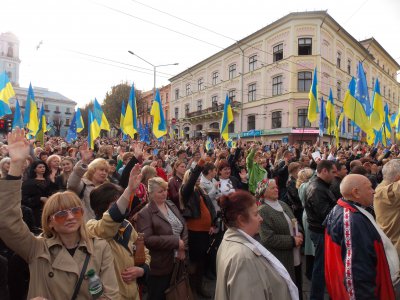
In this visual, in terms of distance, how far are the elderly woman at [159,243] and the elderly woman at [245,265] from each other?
121cm

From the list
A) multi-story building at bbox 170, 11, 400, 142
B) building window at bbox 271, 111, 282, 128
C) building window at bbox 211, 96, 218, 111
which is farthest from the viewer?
building window at bbox 211, 96, 218, 111

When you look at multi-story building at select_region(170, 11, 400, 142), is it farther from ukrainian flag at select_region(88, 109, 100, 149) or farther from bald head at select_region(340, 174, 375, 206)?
bald head at select_region(340, 174, 375, 206)

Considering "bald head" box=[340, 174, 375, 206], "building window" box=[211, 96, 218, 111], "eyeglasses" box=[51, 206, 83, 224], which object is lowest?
"eyeglasses" box=[51, 206, 83, 224]

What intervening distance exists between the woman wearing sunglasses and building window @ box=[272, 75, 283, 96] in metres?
29.2

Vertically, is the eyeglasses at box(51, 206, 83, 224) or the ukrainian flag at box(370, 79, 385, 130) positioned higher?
the ukrainian flag at box(370, 79, 385, 130)

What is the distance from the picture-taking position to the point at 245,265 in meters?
1.99

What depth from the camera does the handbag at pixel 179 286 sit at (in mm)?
3232

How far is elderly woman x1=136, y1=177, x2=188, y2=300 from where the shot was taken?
3.35m

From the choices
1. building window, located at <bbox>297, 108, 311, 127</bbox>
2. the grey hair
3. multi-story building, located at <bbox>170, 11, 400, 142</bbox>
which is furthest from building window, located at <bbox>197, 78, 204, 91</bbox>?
the grey hair

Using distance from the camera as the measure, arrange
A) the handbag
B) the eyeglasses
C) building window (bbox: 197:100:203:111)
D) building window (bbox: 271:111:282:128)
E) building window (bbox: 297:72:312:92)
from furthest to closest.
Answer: building window (bbox: 197:100:203:111) → building window (bbox: 271:111:282:128) → building window (bbox: 297:72:312:92) → the handbag → the eyeglasses

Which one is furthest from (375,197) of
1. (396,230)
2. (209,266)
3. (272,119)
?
(272,119)

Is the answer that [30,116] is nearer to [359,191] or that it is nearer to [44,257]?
[44,257]

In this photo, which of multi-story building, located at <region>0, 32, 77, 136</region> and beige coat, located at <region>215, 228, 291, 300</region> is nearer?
beige coat, located at <region>215, 228, 291, 300</region>

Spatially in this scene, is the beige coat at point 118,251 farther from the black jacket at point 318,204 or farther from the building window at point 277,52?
the building window at point 277,52
